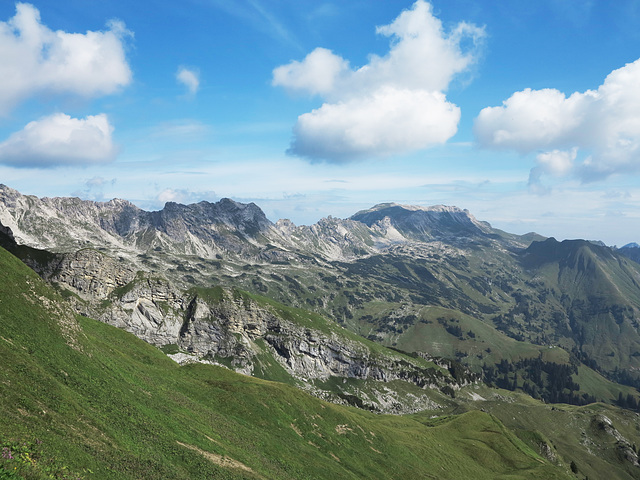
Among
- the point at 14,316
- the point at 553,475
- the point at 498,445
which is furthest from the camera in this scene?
the point at 498,445

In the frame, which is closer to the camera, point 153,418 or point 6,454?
point 6,454

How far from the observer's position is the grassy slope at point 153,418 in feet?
120

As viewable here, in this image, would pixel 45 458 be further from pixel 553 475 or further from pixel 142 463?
pixel 553 475

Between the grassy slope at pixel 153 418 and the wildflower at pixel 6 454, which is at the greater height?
the wildflower at pixel 6 454

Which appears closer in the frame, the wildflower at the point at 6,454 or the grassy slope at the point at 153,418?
the wildflower at the point at 6,454

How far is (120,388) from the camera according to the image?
54.7 metres

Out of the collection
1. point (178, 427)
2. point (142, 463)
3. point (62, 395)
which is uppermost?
point (62, 395)

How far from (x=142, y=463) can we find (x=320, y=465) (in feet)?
133

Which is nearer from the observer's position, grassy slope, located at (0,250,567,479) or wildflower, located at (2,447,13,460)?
wildflower, located at (2,447,13,460)

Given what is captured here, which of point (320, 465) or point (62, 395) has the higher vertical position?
point (62, 395)

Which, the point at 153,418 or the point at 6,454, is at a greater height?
the point at 6,454

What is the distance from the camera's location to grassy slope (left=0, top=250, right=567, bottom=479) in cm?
3644

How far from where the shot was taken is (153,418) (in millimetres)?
51781

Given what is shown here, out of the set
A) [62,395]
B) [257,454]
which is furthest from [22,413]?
[257,454]
